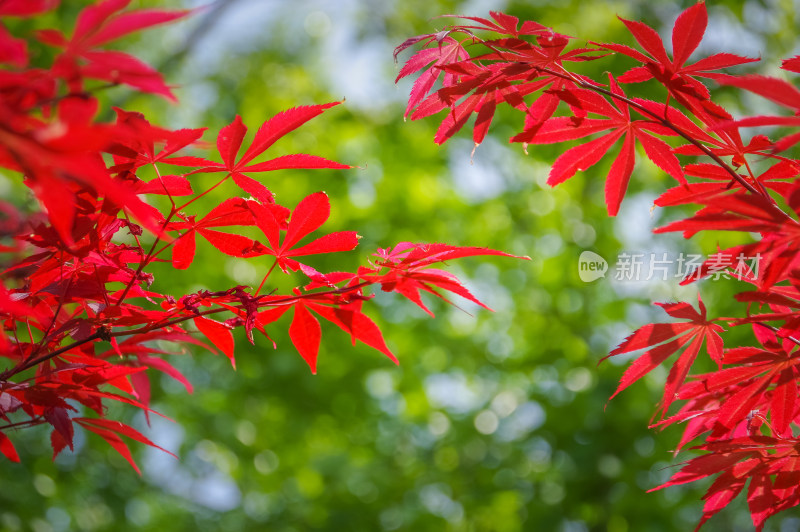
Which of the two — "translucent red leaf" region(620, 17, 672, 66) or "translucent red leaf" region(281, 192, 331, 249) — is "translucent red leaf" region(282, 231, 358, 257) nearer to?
"translucent red leaf" region(281, 192, 331, 249)

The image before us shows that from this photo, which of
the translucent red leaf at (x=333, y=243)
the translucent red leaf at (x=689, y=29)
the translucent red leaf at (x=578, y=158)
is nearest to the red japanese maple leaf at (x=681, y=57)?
the translucent red leaf at (x=689, y=29)

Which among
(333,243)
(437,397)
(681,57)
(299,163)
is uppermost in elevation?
(681,57)

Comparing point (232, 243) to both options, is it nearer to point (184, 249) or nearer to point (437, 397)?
point (184, 249)

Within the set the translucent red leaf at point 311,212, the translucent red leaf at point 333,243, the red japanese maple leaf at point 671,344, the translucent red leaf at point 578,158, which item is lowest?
the red japanese maple leaf at point 671,344

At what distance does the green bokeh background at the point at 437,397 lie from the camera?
3.60 metres

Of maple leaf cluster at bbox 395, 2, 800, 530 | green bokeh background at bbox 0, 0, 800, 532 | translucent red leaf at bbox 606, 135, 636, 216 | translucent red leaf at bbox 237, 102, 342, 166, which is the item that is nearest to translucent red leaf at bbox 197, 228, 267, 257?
translucent red leaf at bbox 237, 102, 342, 166

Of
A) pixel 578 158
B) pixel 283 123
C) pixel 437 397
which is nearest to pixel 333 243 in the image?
pixel 283 123

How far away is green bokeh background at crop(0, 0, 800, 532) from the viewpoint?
3.60 meters

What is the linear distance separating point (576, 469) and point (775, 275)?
3.16 metres

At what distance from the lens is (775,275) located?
23.9 inches

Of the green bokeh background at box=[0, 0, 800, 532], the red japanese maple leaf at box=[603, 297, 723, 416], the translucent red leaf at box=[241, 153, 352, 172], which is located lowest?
the green bokeh background at box=[0, 0, 800, 532]

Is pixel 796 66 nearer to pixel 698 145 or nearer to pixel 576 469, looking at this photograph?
pixel 698 145

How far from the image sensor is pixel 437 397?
482 centimetres

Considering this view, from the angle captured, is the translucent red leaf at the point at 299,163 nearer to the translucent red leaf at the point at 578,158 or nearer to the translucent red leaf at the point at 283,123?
the translucent red leaf at the point at 283,123
